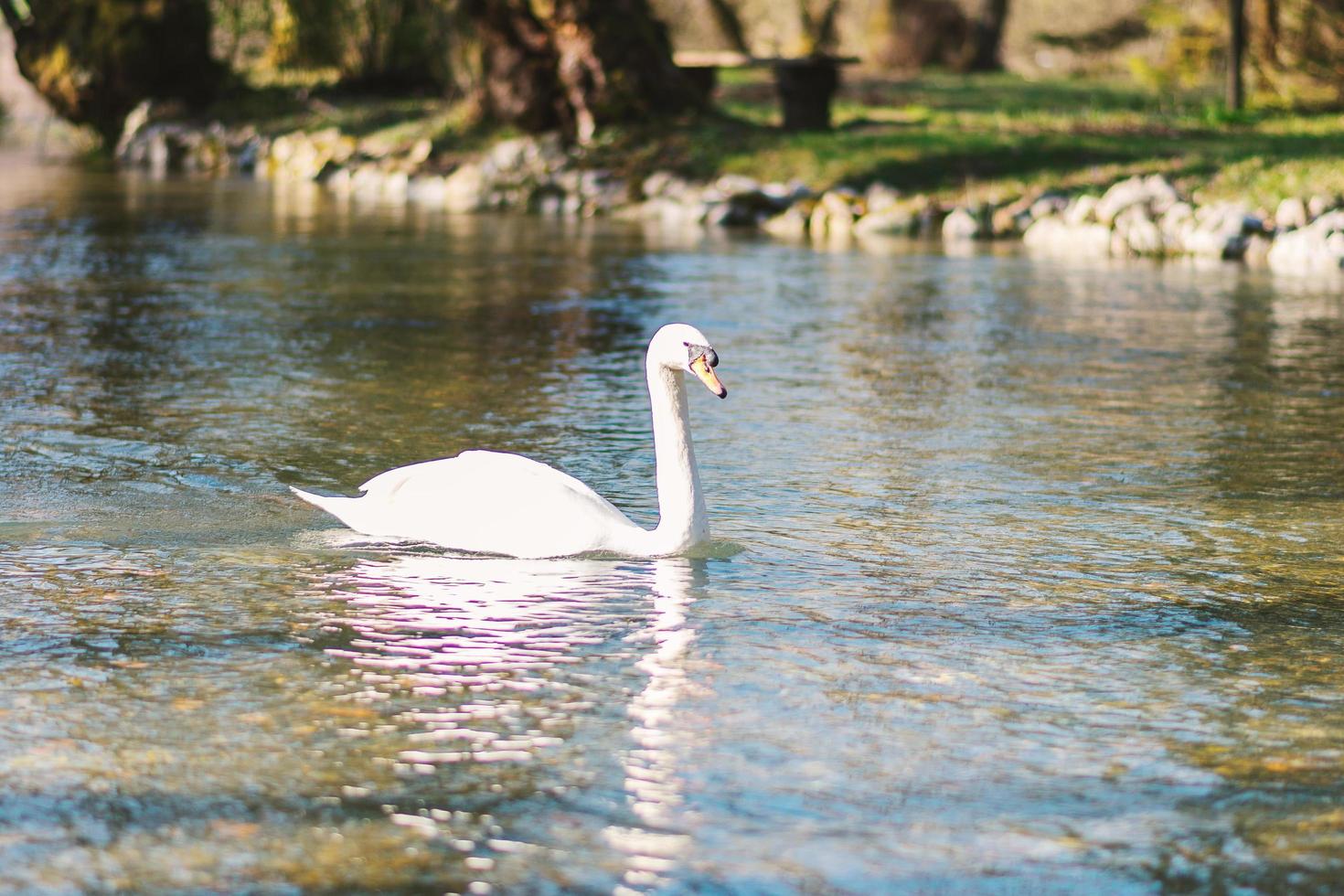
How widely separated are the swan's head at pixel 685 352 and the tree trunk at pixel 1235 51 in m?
23.7

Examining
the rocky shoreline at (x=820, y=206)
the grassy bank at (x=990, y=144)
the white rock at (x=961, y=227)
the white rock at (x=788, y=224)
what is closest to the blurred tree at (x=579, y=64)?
the grassy bank at (x=990, y=144)

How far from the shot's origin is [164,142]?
119ft

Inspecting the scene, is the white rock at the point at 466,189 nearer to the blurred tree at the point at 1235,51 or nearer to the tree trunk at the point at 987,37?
the blurred tree at the point at 1235,51

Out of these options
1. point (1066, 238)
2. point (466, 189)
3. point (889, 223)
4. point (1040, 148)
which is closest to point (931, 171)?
point (1040, 148)

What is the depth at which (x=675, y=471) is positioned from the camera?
7453 mm

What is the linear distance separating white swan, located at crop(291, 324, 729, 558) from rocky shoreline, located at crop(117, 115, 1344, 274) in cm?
1330

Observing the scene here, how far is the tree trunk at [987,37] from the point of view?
43.0m

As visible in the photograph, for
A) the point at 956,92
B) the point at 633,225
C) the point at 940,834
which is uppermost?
the point at 956,92

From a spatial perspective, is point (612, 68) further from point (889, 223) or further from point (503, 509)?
point (503, 509)

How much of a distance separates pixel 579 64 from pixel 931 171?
6.39m

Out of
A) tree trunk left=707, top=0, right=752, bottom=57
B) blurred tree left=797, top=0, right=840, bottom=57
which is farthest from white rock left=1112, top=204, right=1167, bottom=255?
tree trunk left=707, top=0, right=752, bottom=57

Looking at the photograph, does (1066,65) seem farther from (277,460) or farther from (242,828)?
(242,828)

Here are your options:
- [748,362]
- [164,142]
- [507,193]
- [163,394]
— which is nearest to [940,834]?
[163,394]

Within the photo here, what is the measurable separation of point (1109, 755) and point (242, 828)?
7.60 ft
